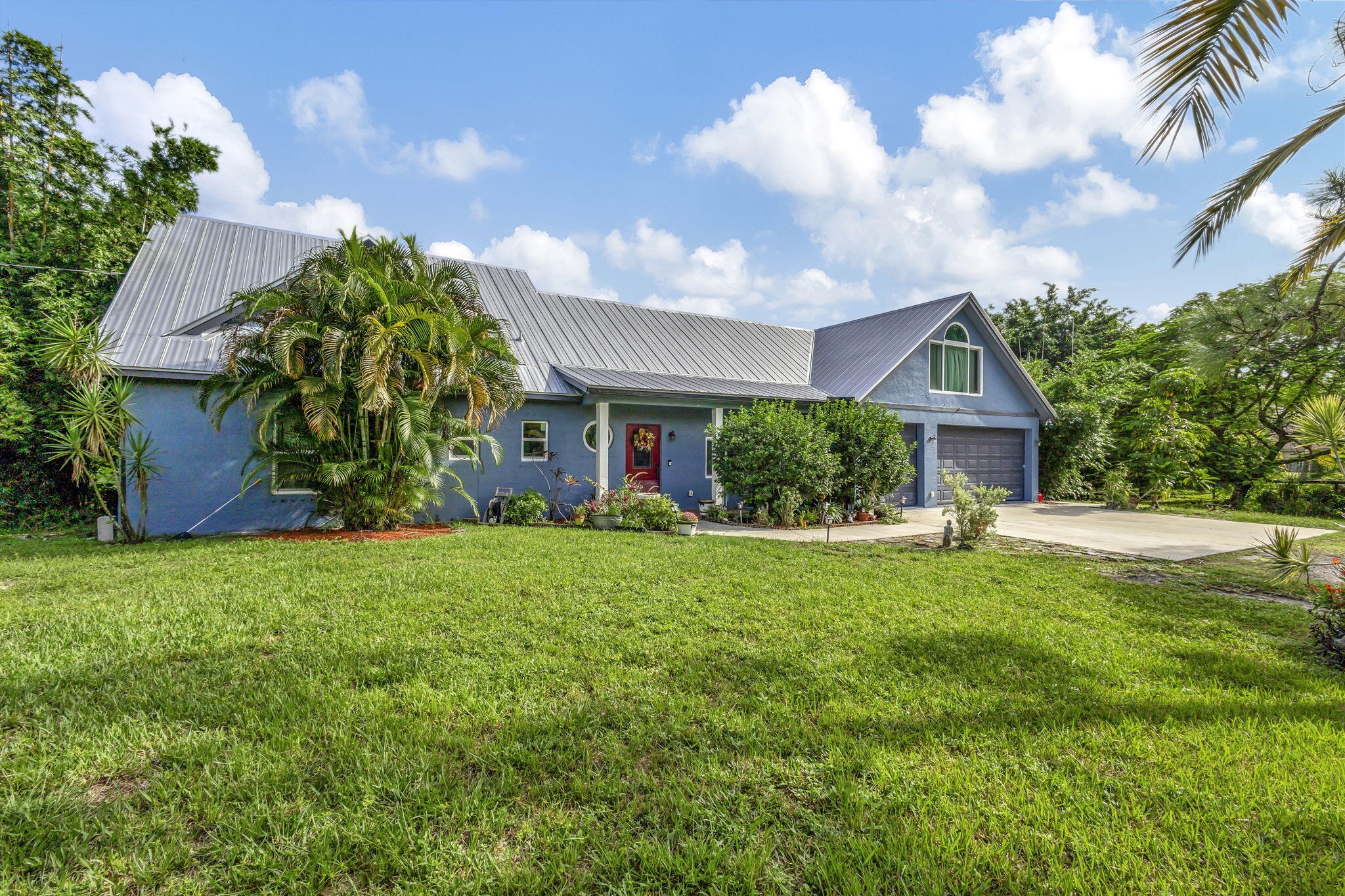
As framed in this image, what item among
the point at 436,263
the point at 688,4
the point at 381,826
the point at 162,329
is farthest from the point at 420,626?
the point at 436,263

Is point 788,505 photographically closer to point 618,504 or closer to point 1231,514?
point 618,504

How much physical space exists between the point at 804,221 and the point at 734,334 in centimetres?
369

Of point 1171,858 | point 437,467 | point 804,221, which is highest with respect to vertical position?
point 804,221

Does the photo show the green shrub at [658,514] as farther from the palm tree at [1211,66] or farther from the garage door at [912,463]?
the palm tree at [1211,66]

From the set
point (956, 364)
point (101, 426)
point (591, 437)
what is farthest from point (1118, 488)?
point (101, 426)

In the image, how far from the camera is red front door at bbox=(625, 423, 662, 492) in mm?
12609

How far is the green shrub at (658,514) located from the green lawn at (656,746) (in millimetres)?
4743

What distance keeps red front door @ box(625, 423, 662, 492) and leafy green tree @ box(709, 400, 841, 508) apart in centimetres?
181

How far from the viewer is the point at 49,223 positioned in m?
11.3

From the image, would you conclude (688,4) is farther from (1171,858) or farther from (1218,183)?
(1171,858)

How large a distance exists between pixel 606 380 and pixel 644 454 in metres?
2.11

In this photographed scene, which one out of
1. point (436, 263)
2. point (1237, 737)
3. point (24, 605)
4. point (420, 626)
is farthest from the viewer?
point (436, 263)

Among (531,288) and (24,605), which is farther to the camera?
(531,288)

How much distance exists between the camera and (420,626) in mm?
4734
